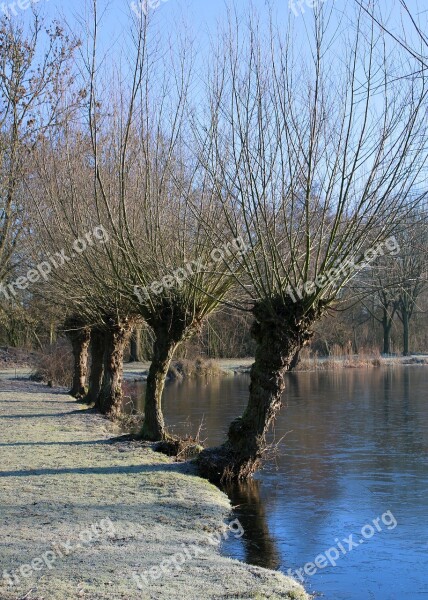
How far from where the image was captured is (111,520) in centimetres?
847

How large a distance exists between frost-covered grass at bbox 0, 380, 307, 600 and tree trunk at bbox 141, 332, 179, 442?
0.68m

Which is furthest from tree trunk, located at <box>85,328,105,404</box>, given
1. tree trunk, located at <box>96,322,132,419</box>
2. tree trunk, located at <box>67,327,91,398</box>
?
tree trunk, located at <box>96,322,132,419</box>

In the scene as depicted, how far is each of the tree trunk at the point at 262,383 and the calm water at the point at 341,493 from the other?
1.50 ft

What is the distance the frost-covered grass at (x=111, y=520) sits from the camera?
630cm

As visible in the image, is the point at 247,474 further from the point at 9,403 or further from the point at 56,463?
the point at 9,403

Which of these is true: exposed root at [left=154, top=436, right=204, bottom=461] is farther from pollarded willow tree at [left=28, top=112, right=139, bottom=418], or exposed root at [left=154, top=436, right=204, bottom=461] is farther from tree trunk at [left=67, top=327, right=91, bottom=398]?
tree trunk at [left=67, top=327, right=91, bottom=398]

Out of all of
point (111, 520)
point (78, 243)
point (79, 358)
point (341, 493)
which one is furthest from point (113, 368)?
point (111, 520)

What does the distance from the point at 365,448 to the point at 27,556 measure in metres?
9.84

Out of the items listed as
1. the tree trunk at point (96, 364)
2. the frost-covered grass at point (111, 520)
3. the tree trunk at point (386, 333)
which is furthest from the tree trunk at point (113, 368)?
the tree trunk at point (386, 333)

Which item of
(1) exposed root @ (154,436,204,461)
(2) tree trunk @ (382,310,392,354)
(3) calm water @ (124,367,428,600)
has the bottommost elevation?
(3) calm water @ (124,367,428,600)

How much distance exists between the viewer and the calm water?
26.1 ft

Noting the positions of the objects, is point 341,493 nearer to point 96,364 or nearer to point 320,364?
point 96,364

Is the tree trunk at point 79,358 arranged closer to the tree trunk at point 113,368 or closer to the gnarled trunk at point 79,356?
the gnarled trunk at point 79,356

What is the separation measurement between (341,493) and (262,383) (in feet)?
7.04
